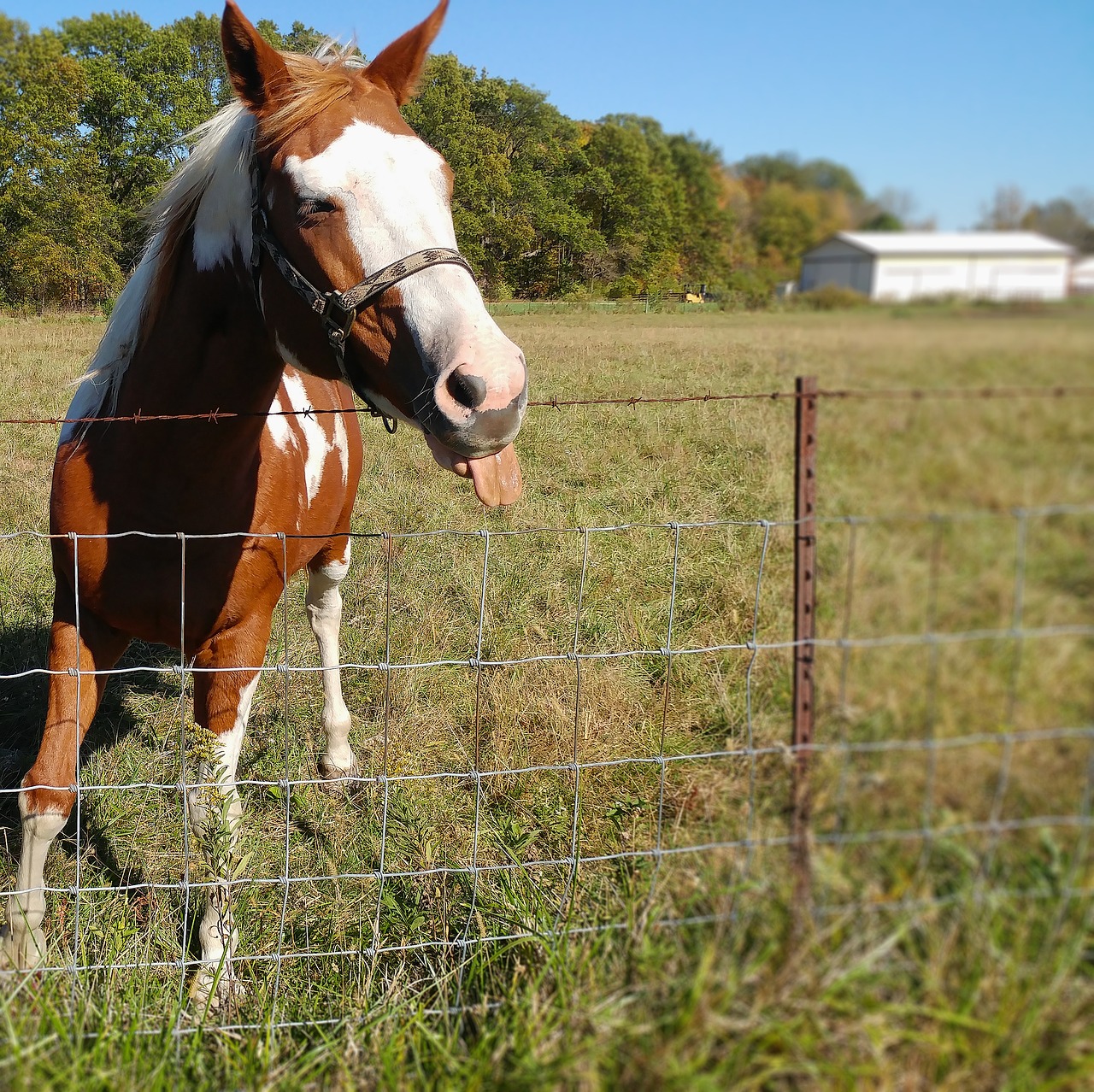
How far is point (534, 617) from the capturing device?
12.6 feet

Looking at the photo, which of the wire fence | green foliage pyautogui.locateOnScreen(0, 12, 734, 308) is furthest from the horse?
green foliage pyautogui.locateOnScreen(0, 12, 734, 308)

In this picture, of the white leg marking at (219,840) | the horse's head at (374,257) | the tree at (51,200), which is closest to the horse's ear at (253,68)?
the horse's head at (374,257)

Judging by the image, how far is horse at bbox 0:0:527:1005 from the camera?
5.94 ft

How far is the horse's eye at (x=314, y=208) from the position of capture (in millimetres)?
1857

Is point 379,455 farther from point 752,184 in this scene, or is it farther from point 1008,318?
point 1008,318

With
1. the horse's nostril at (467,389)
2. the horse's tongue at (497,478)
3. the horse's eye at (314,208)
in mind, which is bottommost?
the horse's tongue at (497,478)

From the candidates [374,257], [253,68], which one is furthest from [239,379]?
[253,68]

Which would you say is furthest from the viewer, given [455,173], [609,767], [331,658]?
[331,658]

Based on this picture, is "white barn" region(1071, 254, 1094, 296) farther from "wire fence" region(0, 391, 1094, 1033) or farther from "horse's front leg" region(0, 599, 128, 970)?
"horse's front leg" region(0, 599, 128, 970)

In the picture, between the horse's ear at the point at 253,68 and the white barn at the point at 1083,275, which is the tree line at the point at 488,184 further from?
the horse's ear at the point at 253,68

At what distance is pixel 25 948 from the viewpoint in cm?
218

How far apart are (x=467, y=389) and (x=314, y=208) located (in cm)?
63

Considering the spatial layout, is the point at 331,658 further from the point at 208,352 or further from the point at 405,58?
the point at 405,58

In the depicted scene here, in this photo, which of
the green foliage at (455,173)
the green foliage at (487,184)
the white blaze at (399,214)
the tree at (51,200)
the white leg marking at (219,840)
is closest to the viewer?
the white blaze at (399,214)
